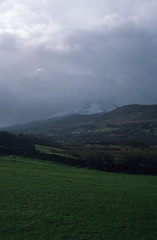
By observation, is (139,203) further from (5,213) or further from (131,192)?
(5,213)

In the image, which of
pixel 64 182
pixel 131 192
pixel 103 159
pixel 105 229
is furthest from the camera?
pixel 103 159

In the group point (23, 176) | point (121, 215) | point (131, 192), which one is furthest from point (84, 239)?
point (23, 176)

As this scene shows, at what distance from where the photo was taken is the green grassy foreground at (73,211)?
44.6ft

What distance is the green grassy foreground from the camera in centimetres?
1359

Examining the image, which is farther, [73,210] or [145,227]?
[73,210]

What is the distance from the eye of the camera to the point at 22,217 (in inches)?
595

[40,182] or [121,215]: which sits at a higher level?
[40,182]

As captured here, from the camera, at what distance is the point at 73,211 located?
16.5m

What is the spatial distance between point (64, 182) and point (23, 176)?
18.3ft

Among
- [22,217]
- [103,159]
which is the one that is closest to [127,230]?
[22,217]

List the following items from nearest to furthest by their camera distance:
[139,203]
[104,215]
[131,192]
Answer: [104,215], [139,203], [131,192]

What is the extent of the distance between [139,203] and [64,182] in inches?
364

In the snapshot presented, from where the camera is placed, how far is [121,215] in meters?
16.3

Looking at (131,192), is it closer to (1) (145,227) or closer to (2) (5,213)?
(1) (145,227)
